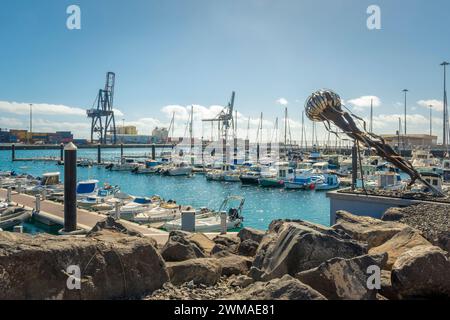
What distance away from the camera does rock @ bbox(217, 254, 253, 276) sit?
8.11 metres

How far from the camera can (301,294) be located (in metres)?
5.46

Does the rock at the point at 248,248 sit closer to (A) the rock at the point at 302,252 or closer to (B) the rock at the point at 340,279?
(A) the rock at the point at 302,252

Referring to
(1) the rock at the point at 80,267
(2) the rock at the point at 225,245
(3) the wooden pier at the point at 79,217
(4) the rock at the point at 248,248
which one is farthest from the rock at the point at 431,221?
(3) the wooden pier at the point at 79,217

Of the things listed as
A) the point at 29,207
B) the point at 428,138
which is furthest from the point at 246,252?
the point at 428,138

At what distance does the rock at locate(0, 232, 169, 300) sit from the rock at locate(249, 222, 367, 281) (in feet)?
6.20

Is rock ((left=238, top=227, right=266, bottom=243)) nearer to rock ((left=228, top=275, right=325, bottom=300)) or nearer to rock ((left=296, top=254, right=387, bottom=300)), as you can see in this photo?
rock ((left=296, top=254, right=387, bottom=300))

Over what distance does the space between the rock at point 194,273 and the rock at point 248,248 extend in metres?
2.69

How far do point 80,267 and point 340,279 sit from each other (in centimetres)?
414

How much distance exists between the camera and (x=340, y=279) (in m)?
6.14

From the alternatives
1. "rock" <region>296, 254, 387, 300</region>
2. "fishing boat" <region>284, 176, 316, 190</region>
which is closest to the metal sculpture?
"rock" <region>296, 254, 387, 300</region>

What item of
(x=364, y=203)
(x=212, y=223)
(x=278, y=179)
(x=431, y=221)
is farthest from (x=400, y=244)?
(x=278, y=179)

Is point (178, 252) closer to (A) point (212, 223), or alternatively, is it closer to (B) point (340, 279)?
(B) point (340, 279)
